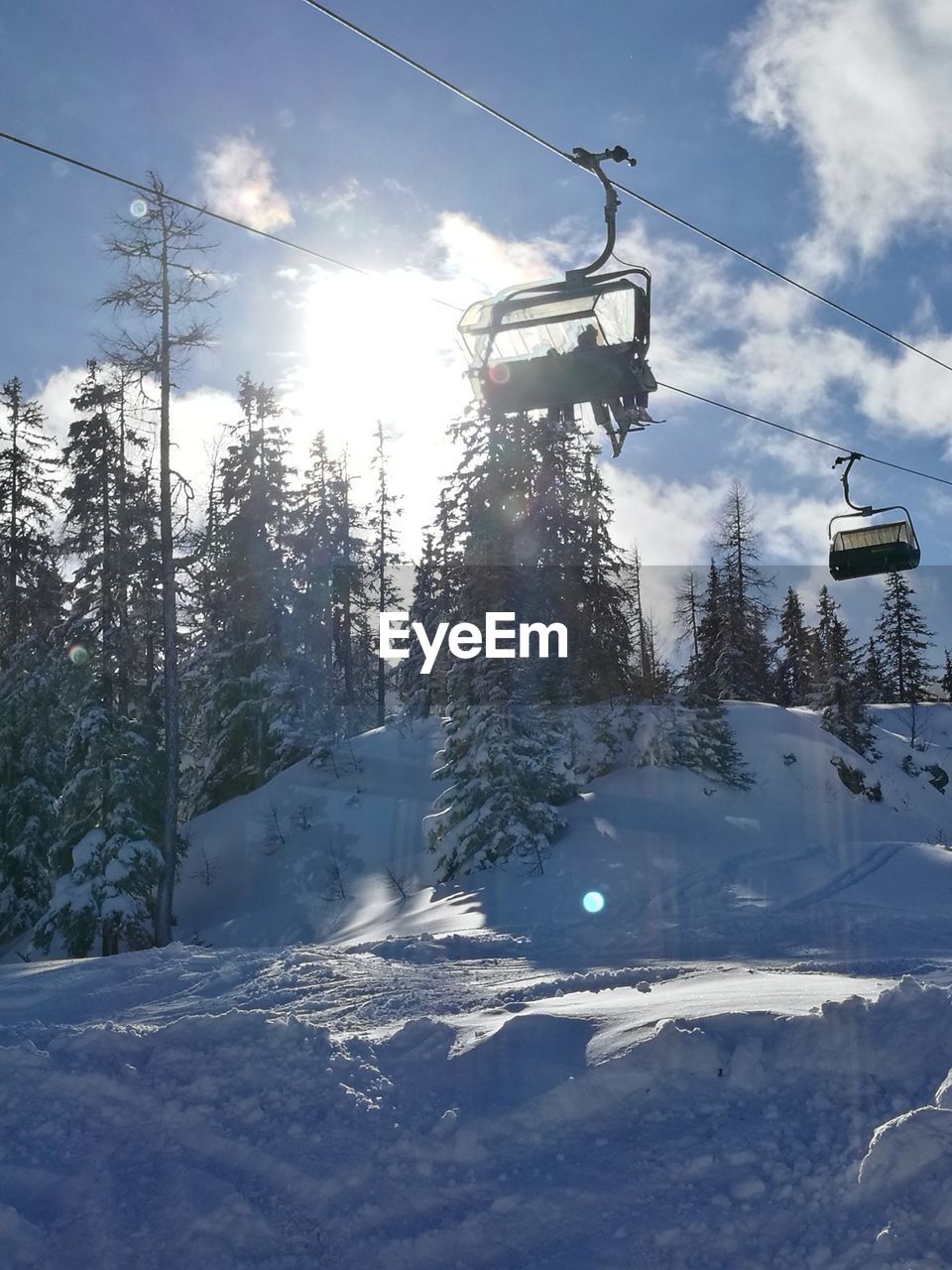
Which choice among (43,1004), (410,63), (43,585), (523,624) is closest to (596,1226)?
(43,1004)

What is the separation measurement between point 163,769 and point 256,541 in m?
11.2

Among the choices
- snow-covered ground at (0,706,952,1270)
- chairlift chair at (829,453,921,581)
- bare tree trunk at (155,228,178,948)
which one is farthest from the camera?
bare tree trunk at (155,228,178,948)

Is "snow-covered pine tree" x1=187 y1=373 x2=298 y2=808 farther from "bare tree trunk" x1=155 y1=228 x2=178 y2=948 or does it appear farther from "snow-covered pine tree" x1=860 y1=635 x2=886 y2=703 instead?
"snow-covered pine tree" x1=860 y1=635 x2=886 y2=703

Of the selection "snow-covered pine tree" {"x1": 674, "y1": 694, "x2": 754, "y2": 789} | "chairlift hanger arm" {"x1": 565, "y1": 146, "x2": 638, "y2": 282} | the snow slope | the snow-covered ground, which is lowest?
the snow slope

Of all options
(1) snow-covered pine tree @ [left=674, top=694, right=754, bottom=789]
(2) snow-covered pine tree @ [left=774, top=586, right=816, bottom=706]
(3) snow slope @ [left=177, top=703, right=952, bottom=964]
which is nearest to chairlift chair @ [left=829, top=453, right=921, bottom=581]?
(3) snow slope @ [left=177, top=703, right=952, bottom=964]

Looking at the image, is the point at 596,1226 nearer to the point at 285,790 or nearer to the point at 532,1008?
the point at 532,1008

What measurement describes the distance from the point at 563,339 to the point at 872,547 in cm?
619

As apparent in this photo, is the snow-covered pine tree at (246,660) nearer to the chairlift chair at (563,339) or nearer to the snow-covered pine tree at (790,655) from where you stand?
the chairlift chair at (563,339)

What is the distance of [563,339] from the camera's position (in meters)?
8.99

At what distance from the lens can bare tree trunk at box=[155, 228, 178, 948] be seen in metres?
18.1

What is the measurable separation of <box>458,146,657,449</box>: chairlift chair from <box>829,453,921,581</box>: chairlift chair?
5.38m

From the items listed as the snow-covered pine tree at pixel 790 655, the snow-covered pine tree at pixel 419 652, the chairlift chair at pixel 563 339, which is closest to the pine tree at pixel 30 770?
the snow-covered pine tree at pixel 419 652

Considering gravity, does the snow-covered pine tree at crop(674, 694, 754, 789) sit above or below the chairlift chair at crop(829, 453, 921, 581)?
below

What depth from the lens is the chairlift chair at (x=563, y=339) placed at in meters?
8.61
